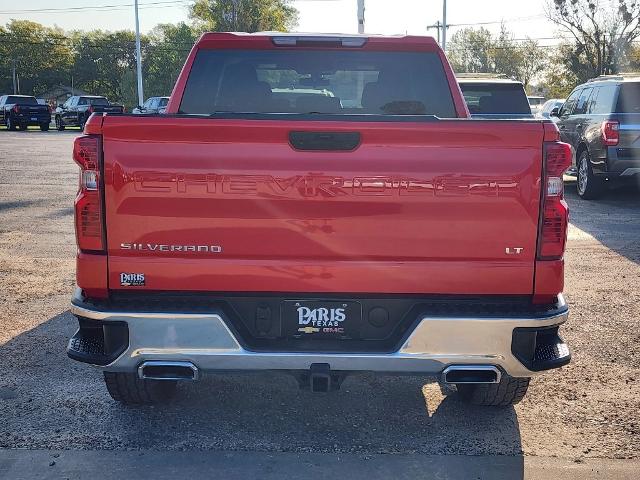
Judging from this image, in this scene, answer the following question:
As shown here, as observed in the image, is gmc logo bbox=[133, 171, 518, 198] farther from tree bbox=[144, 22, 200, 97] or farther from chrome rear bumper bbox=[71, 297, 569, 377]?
tree bbox=[144, 22, 200, 97]

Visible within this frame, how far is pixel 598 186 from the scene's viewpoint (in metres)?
12.2

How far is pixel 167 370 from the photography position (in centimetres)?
325

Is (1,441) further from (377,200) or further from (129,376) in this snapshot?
(377,200)

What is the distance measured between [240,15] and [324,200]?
57.4 m

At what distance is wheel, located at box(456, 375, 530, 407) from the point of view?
3.84m

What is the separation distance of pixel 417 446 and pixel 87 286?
1.76 metres

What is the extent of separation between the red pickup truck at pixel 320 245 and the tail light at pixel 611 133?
8918 mm

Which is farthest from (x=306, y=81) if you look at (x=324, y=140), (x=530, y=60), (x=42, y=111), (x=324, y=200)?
(x=530, y=60)

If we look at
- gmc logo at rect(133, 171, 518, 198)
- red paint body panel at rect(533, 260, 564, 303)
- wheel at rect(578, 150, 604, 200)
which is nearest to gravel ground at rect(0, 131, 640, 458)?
red paint body panel at rect(533, 260, 564, 303)

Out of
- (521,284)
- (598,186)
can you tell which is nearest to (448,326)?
(521,284)

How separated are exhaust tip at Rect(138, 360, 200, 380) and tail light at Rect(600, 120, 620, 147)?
9788mm

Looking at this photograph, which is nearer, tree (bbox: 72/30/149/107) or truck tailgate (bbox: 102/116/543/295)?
→ truck tailgate (bbox: 102/116/543/295)

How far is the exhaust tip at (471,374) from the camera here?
321 centimetres

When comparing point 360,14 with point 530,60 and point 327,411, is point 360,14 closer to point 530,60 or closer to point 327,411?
point 327,411
